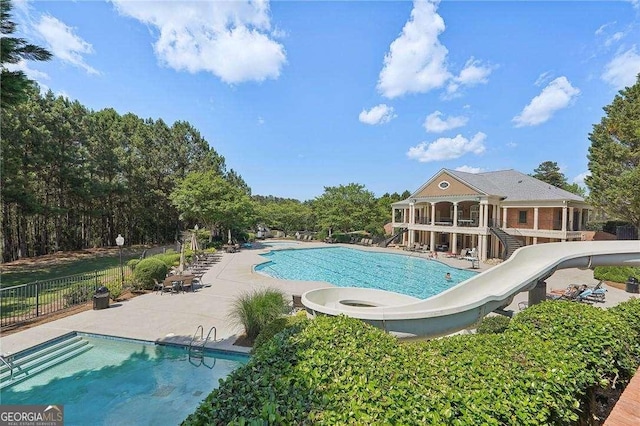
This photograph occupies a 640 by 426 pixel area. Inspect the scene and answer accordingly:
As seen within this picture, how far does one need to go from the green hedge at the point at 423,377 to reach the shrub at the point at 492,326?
3157 mm

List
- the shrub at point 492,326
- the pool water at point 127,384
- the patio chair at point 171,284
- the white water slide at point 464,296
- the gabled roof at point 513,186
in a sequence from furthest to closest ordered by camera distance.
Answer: the gabled roof at point 513,186, the patio chair at point 171,284, the shrub at point 492,326, the white water slide at point 464,296, the pool water at point 127,384

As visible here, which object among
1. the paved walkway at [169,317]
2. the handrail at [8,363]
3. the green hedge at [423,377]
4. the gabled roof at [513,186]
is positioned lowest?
the paved walkway at [169,317]

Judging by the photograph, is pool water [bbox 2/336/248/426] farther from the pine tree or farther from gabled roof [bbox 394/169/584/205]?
gabled roof [bbox 394/169/584/205]

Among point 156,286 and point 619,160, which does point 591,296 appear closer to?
point 619,160

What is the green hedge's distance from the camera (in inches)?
91.7

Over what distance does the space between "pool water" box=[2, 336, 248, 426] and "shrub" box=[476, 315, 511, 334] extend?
248 inches

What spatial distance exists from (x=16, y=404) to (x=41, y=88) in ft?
84.9

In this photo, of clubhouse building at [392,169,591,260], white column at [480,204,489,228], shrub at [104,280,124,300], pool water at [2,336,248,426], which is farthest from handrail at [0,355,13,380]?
white column at [480,204,489,228]

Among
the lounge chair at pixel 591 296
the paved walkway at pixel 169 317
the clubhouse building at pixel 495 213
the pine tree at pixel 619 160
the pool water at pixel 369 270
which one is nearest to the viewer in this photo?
the paved walkway at pixel 169 317

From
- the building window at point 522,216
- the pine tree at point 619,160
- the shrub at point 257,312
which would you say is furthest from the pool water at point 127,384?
the building window at point 522,216

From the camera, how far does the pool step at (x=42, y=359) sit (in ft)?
20.6

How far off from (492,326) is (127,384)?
8.93 meters

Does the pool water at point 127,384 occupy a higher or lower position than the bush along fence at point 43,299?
lower

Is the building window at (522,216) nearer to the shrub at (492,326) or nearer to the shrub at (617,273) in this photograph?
the shrub at (617,273)
